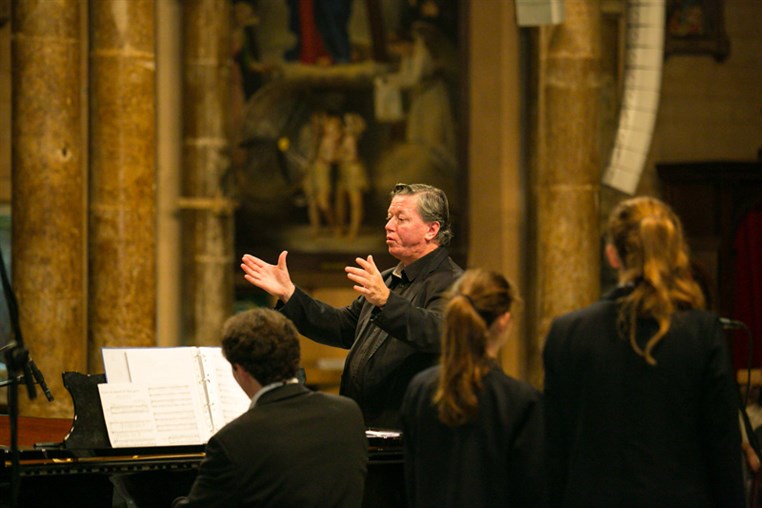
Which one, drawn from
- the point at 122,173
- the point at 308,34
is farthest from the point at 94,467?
the point at 308,34

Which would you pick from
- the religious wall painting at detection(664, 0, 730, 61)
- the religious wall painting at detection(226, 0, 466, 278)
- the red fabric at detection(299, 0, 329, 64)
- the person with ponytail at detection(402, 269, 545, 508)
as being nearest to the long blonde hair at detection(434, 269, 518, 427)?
the person with ponytail at detection(402, 269, 545, 508)

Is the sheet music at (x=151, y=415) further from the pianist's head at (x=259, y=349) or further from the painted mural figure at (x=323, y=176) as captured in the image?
the painted mural figure at (x=323, y=176)

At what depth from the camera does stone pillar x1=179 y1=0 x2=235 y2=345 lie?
38.4ft

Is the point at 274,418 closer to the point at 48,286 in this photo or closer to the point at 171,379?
the point at 171,379

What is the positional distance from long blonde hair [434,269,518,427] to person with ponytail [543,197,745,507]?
0.18 metres

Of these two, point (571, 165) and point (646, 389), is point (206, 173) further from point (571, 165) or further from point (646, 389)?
point (646, 389)

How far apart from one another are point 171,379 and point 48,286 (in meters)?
5.27

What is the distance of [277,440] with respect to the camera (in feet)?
11.5

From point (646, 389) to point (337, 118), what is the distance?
945 centimetres

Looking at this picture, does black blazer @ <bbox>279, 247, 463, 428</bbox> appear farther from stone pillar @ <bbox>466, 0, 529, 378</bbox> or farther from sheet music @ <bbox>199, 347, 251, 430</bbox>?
stone pillar @ <bbox>466, 0, 529, 378</bbox>

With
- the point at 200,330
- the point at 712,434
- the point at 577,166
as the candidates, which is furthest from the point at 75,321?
the point at 712,434

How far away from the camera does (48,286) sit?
31.2 ft

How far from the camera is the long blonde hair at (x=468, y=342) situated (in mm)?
3344

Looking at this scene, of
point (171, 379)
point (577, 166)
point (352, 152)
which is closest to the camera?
point (171, 379)
